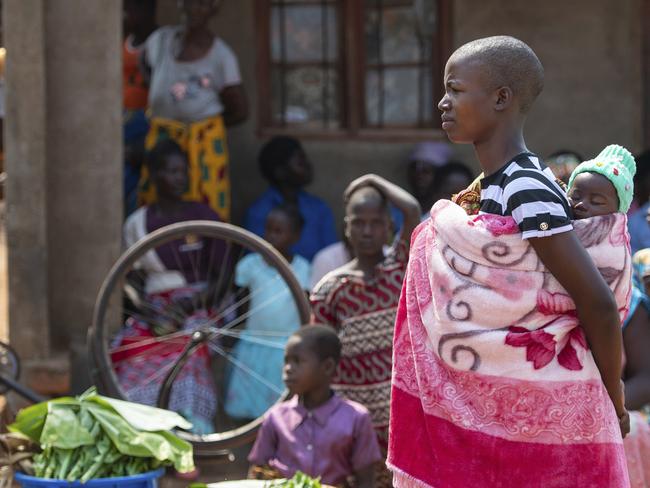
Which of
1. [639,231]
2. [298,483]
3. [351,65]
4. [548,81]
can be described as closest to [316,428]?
[298,483]

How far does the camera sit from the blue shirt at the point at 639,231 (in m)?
6.48

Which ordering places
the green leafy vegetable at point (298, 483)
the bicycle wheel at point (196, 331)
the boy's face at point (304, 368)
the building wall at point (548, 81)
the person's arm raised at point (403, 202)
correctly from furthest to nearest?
the building wall at point (548, 81), the bicycle wheel at point (196, 331), the person's arm raised at point (403, 202), the boy's face at point (304, 368), the green leafy vegetable at point (298, 483)

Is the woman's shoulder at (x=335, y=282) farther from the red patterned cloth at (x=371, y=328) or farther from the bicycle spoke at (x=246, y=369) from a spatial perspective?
the bicycle spoke at (x=246, y=369)

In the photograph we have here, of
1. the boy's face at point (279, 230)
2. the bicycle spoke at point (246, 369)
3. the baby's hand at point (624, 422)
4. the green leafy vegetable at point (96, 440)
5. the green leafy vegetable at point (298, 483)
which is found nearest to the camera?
the baby's hand at point (624, 422)

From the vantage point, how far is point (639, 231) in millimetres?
6586

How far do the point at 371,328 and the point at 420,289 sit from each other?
71.7 inches

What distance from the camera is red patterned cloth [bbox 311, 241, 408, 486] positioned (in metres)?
4.83

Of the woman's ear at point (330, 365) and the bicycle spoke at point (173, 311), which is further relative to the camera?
the bicycle spoke at point (173, 311)

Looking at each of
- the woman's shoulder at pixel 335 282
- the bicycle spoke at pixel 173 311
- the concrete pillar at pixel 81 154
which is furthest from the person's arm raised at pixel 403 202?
the concrete pillar at pixel 81 154

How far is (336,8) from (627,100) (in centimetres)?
201

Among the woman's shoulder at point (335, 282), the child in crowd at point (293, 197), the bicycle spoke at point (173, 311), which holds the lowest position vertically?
the bicycle spoke at point (173, 311)

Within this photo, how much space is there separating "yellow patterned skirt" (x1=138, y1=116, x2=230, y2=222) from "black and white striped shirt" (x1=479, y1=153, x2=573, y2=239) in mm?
4022

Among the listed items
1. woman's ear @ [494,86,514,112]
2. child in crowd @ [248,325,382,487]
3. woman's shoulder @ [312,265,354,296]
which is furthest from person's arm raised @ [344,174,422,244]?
woman's ear @ [494,86,514,112]

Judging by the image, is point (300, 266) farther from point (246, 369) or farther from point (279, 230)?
point (246, 369)
